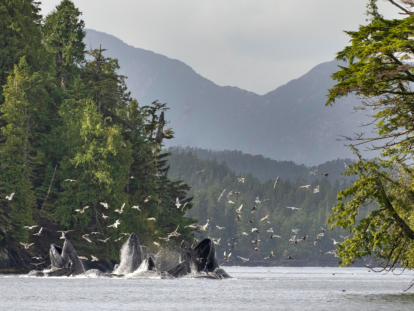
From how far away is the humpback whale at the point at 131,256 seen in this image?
51.8 m

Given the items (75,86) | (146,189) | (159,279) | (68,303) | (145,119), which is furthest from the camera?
(145,119)

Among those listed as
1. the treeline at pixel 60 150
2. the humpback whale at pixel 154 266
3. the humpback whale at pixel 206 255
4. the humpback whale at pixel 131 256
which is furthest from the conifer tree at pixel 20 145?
the humpback whale at pixel 206 255

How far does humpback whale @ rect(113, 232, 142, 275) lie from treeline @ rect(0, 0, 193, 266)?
4557mm

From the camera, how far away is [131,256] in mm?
→ 52281

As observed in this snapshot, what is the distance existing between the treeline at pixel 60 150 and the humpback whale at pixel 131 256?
14.9 ft

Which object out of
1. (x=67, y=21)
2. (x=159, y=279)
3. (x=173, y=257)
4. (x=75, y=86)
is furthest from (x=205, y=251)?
(x=67, y=21)

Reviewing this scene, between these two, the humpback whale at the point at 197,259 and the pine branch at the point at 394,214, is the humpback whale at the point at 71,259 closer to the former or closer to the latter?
the humpback whale at the point at 197,259

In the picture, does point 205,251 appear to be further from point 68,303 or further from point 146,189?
point 68,303

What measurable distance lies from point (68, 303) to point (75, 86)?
42257mm

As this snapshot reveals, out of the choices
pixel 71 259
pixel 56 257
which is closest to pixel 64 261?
pixel 71 259

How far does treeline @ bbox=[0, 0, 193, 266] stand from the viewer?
176ft

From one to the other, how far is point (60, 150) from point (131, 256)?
15.8 metres

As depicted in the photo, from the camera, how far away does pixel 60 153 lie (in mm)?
60875

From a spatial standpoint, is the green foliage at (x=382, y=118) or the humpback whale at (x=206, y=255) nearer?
the green foliage at (x=382, y=118)
